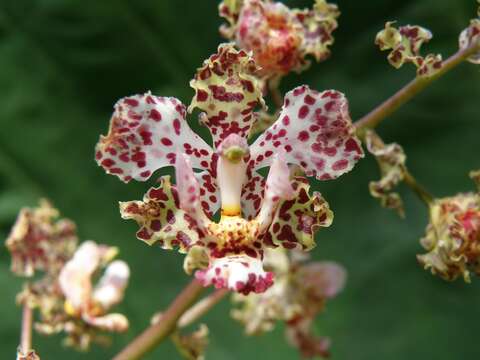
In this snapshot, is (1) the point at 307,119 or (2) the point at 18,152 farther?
(2) the point at 18,152

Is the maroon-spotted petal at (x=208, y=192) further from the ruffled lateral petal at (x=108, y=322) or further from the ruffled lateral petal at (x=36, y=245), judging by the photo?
the ruffled lateral petal at (x=36, y=245)

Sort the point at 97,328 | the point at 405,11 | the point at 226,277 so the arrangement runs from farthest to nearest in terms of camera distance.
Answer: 1. the point at 405,11
2. the point at 97,328
3. the point at 226,277

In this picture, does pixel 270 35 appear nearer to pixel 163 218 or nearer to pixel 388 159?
pixel 388 159

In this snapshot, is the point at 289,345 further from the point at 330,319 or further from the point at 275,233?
the point at 275,233

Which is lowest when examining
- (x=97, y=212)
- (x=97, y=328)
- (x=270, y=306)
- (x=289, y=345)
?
(x=289, y=345)

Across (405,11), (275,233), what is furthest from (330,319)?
(275,233)

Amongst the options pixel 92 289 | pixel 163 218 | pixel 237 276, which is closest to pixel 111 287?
pixel 92 289

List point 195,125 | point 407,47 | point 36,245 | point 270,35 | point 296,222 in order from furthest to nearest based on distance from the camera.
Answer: point 195,125 → point 36,245 → point 270,35 → point 407,47 → point 296,222
